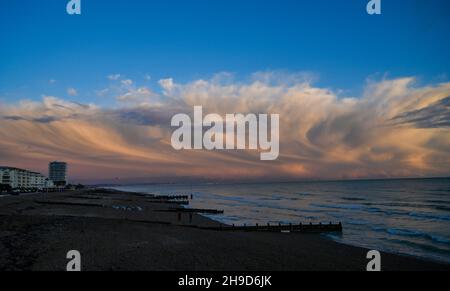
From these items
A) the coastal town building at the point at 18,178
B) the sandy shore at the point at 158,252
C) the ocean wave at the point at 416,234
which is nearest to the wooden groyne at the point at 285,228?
the ocean wave at the point at 416,234

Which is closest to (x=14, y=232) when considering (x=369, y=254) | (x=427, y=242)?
(x=369, y=254)

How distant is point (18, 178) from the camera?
530ft

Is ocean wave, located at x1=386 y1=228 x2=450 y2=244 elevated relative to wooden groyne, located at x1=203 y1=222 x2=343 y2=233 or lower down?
lower down

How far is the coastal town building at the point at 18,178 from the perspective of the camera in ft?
483

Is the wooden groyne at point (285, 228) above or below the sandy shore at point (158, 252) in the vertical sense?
below

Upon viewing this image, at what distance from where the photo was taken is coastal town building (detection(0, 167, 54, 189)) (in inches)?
5802

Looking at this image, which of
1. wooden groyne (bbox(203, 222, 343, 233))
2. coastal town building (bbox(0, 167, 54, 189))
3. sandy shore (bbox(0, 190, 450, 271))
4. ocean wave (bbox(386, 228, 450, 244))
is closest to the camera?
sandy shore (bbox(0, 190, 450, 271))

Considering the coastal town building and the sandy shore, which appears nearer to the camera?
the sandy shore

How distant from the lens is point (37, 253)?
1711 centimetres

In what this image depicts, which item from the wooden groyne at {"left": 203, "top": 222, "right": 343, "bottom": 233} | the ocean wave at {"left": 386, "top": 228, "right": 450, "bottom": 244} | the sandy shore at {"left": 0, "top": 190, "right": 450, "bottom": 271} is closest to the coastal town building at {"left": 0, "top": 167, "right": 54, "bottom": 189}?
the wooden groyne at {"left": 203, "top": 222, "right": 343, "bottom": 233}

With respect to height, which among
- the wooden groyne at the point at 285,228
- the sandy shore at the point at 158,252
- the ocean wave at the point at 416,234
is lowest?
the ocean wave at the point at 416,234

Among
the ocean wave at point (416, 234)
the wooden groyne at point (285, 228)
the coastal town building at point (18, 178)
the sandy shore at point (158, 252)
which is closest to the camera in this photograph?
the sandy shore at point (158, 252)

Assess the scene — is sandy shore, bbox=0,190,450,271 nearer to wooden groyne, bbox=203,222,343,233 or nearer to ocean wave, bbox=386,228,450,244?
wooden groyne, bbox=203,222,343,233

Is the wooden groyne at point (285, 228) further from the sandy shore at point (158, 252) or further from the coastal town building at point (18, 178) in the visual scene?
the coastal town building at point (18, 178)
